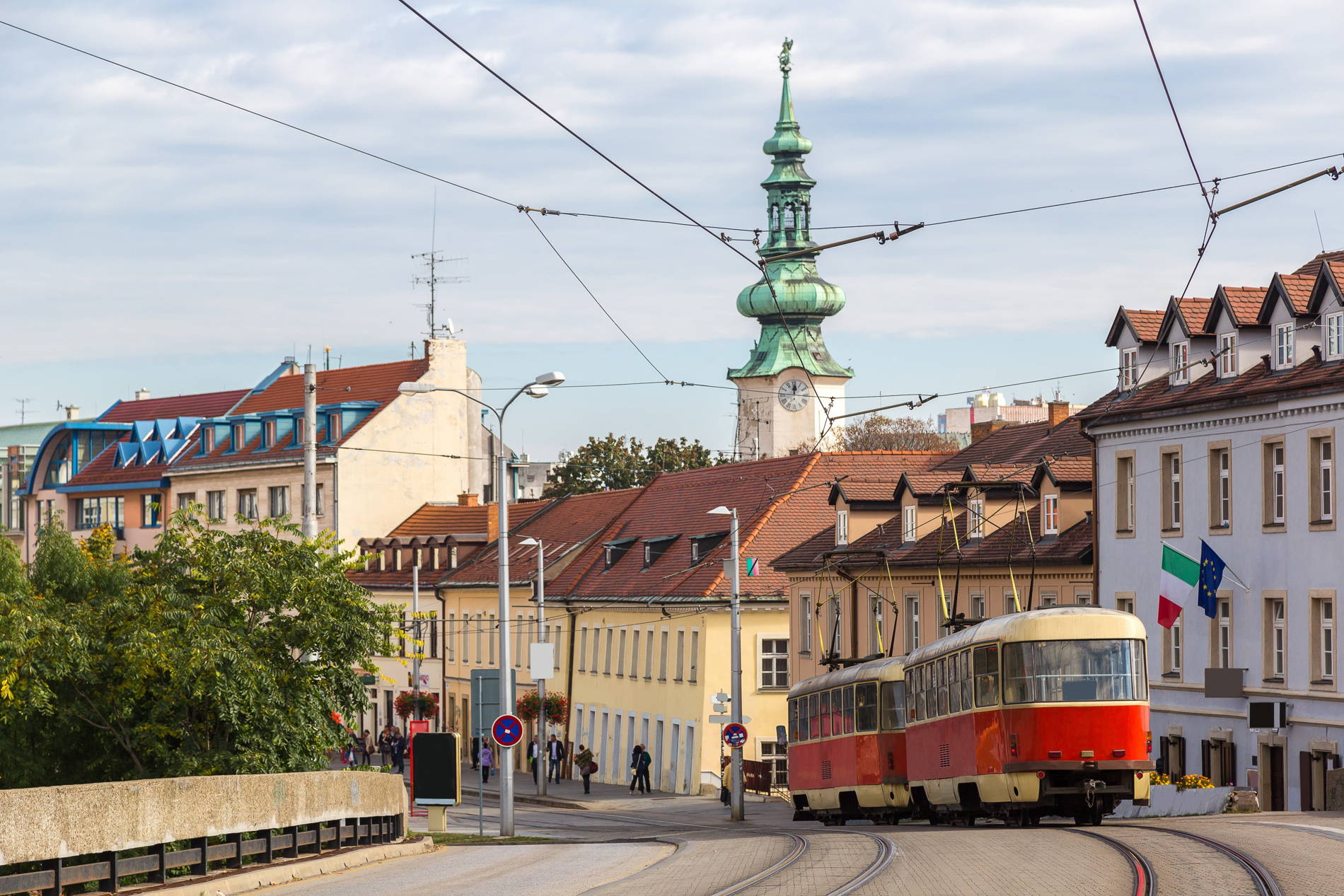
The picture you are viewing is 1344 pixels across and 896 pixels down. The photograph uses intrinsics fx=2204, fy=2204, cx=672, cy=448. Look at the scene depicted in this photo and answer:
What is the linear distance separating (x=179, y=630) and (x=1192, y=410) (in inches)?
886

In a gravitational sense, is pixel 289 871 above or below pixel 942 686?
below

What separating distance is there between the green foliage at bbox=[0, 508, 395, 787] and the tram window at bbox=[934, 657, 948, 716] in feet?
28.4

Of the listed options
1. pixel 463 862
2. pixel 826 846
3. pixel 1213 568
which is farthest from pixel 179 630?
pixel 1213 568

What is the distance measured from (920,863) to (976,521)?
110ft

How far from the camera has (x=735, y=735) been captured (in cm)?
4725

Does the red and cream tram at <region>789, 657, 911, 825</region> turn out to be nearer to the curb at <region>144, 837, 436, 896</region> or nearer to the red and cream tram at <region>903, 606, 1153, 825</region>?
the red and cream tram at <region>903, 606, 1153, 825</region>

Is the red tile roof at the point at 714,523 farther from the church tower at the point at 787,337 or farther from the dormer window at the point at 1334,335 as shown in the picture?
the church tower at the point at 787,337

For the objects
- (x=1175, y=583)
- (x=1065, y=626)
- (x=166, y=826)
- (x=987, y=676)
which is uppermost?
(x=1175, y=583)

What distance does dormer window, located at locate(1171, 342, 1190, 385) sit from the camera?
47.3m

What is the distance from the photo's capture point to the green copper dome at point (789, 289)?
12606 cm

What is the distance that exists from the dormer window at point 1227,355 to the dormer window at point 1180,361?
56.5 inches

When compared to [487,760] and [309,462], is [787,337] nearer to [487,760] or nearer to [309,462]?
[487,760]

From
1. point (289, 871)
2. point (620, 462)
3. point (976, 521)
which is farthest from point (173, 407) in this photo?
point (289, 871)

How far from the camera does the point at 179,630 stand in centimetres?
3244
